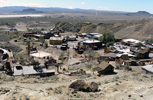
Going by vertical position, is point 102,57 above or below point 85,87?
below

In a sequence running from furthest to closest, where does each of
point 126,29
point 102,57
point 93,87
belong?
point 126,29, point 102,57, point 93,87

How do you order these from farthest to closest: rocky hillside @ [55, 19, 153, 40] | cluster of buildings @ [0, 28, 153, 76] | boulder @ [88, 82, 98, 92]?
1. rocky hillside @ [55, 19, 153, 40]
2. cluster of buildings @ [0, 28, 153, 76]
3. boulder @ [88, 82, 98, 92]

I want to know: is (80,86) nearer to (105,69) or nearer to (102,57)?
(105,69)

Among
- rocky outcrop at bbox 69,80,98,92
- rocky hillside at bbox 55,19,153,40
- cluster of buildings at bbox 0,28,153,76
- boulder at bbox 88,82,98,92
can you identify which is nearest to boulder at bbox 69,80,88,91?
rocky outcrop at bbox 69,80,98,92

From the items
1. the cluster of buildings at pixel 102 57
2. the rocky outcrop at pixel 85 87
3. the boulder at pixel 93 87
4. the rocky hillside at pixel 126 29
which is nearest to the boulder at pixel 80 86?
the rocky outcrop at pixel 85 87

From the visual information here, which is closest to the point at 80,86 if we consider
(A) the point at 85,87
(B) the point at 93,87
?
(A) the point at 85,87

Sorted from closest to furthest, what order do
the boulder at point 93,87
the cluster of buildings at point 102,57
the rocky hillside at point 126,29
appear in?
the boulder at point 93,87, the cluster of buildings at point 102,57, the rocky hillside at point 126,29

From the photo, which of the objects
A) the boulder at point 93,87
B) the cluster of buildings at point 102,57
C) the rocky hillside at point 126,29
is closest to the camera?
the boulder at point 93,87

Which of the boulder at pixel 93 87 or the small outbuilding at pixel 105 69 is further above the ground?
the boulder at pixel 93 87

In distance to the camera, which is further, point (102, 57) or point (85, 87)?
point (102, 57)

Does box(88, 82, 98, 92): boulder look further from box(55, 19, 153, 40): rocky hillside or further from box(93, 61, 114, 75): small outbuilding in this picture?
box(55, 19, 153, 40): rocky hillside

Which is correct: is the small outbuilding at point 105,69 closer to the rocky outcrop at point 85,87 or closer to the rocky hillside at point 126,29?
the rocky outcrop at point 85,87

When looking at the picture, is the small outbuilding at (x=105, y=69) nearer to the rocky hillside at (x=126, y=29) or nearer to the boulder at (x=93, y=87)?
the boulder at (x=93, y=87)

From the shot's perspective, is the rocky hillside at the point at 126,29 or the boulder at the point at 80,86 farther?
the rocky hillside at the point at 126,29
